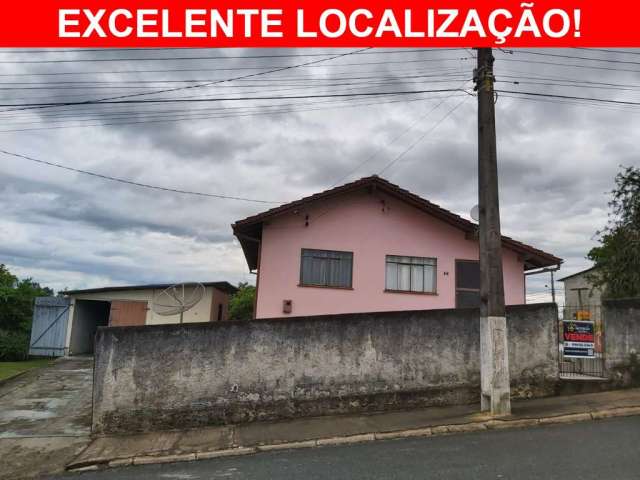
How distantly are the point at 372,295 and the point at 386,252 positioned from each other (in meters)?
1.24

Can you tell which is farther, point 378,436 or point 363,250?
point 363,250

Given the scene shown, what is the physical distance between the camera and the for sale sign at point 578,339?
31.8ft

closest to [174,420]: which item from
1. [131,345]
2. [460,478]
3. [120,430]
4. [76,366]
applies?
[120,430]

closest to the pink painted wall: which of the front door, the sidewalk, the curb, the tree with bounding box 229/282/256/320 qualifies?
the sidewalk

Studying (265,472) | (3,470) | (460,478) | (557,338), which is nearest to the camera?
(460,478)

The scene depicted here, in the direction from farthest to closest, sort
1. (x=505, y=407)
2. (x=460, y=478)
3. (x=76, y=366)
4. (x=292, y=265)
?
(x=76, y=366)
(x=292, y=265)
(x=505, y=407)
(x=460, y=478)

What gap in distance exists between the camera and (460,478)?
17.4ft

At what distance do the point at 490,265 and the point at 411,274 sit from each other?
5.35 metres

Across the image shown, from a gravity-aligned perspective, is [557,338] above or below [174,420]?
above

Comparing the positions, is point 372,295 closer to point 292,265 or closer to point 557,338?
point 292,265

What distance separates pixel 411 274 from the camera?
13500mm

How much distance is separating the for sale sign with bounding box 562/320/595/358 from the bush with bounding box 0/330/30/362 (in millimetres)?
19056

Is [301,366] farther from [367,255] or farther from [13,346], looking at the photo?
[13,346]

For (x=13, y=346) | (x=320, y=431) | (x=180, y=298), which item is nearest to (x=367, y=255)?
(x=180, y=298)
